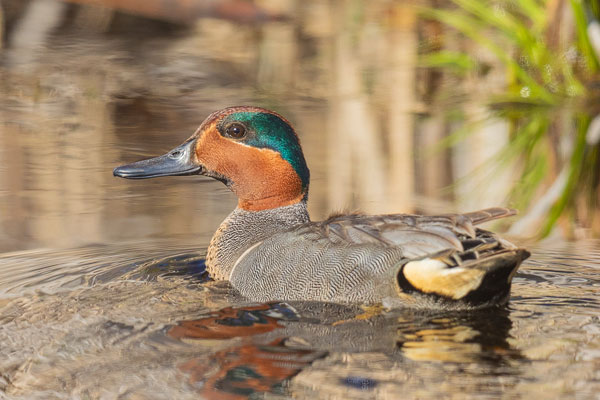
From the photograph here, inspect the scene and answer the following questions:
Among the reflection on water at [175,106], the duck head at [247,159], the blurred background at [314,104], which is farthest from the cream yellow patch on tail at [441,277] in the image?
the reflection on water at [175,106]

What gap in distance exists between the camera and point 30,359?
399 cm

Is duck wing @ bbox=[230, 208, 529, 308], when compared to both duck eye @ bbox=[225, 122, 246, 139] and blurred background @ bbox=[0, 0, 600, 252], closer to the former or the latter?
duck eye @ bbox=[225, 122, 246, 139]

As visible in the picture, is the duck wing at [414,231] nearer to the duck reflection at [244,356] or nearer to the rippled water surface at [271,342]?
the rippled water surface at [271,342]

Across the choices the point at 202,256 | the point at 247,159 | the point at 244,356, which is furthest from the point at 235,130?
the point at 244,356

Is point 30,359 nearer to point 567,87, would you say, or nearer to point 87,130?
point 87,130

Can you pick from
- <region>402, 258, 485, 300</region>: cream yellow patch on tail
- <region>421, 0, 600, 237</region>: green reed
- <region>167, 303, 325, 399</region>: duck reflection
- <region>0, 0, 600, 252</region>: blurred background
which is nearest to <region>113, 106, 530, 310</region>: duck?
<region>402, 258, 485, 300</region>: cream yellow patch on tail

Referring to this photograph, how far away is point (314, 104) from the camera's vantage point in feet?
33.1

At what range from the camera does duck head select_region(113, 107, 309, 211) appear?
5320 millimetres

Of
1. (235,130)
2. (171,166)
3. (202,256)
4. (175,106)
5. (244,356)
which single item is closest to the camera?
(244,356)

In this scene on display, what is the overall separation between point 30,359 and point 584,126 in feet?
20.8

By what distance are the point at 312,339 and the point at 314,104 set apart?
6.04 m

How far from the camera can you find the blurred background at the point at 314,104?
682 cm

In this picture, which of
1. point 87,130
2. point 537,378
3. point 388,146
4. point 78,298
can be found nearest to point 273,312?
point 78,298

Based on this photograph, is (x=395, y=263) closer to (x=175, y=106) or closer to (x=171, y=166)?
(x=171, y=166)
